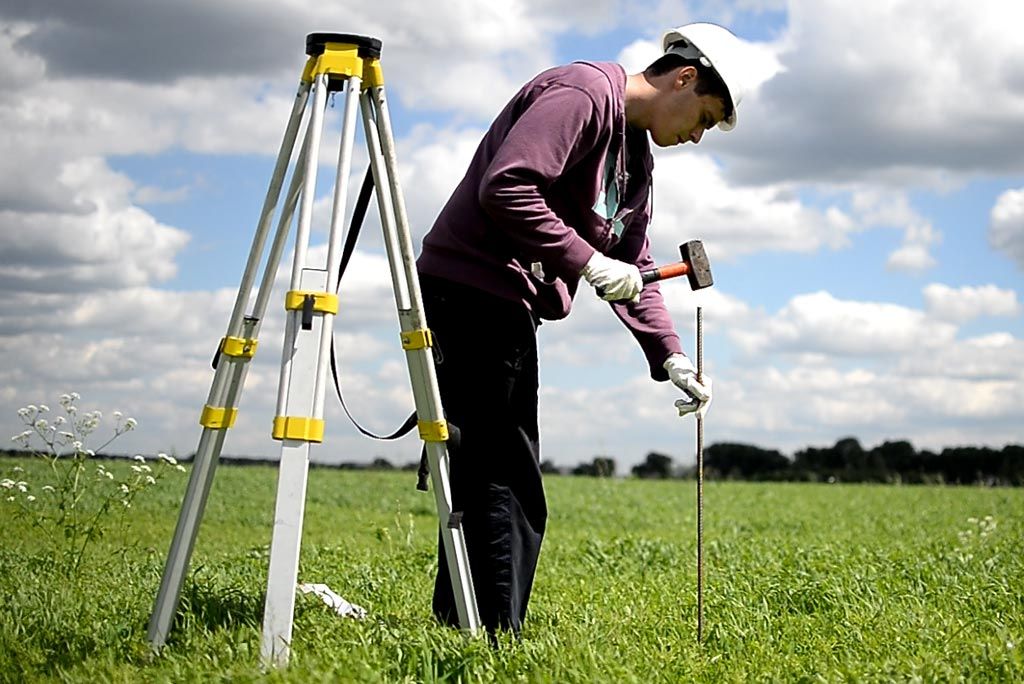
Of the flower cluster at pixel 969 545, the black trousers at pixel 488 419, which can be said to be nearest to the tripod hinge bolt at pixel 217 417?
the black trousers at pixel 488 419

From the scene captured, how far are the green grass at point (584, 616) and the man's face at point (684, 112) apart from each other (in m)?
2.07

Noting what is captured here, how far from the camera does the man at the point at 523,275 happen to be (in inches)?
171

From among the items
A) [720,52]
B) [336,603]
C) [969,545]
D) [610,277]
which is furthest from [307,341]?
[969,545]

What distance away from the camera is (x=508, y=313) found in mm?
4574

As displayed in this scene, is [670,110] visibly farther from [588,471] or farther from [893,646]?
[588,471]

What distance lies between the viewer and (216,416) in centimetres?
445

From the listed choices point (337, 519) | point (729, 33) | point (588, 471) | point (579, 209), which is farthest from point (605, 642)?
point (588, 471)

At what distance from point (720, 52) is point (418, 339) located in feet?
5.32

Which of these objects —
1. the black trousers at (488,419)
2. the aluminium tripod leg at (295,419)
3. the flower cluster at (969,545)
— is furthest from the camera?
the flower cluster at (969,545)

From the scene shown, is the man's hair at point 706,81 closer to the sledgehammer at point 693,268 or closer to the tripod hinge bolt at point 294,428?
the sledgehammer at point 693,268

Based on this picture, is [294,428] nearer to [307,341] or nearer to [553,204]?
[307,341]

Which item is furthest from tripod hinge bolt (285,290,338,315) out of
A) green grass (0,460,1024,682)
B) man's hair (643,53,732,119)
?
man's hair (643,53,732,119)

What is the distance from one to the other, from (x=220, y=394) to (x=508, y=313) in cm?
120

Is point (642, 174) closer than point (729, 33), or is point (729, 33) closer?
point (729, 33)
